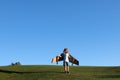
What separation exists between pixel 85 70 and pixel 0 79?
1076 centimetres

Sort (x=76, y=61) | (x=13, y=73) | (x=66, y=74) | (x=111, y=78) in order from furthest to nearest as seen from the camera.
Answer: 1. (x=76, y=61)
2. (x=13, y=73)
3. (x=66, y=74)
4. (x=111, y=78)

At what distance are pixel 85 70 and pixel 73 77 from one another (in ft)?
26.1

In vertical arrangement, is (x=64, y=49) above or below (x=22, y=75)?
above

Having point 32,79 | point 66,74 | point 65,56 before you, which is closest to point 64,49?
point 65,56

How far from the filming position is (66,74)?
37250 mm

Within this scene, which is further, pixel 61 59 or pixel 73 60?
pixel 73 60

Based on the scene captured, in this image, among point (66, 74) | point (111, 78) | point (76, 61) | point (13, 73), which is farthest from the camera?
point (76, 61)

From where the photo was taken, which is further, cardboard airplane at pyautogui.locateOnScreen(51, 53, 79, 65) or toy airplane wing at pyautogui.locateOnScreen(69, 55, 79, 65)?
toy airplane wing at pyautogui.locateOnScreen(69, 55, 79, 65)

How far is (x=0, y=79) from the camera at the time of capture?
119 ft

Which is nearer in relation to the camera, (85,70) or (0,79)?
(0,79)

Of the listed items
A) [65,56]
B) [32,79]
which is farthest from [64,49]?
[32,79]

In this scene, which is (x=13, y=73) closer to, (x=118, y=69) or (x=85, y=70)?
(x=85, y=70)

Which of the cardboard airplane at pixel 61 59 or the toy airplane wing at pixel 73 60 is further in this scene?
the toy airplane wing at pixel 73 60

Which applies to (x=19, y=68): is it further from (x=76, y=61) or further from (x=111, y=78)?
(x=111, y=78)
